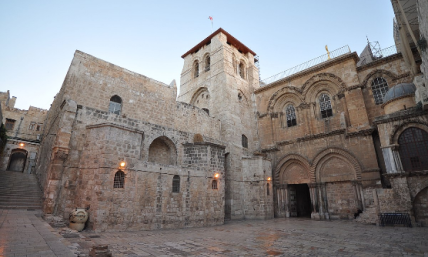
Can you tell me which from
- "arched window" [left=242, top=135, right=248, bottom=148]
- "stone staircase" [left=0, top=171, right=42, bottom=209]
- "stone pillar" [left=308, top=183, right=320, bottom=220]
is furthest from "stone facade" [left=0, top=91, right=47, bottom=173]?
"stone pillar" [left=308, top=183, right=320, bottom=220]

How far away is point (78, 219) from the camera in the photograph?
26.9 ft

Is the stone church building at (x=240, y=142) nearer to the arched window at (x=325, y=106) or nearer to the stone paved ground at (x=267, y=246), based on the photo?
the arched window at (x=325, y=106)

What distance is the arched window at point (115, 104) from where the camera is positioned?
44.8ft

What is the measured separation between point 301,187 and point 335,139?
18.8 feet

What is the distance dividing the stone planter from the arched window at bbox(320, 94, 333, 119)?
16.3 metres

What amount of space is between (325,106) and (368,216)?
8089mm

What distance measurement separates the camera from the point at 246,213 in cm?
1595

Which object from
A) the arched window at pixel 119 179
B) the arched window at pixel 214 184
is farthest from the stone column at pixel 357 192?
the arched window at pixel 119 179

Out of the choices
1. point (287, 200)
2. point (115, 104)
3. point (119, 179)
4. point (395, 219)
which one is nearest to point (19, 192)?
point (115, 104)

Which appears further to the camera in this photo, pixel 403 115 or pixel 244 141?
pixel 244 141

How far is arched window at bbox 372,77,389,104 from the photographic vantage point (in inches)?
589

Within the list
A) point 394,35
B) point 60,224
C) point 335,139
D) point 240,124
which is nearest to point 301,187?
point 335,139

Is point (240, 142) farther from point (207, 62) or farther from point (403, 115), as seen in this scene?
point (403, 115)

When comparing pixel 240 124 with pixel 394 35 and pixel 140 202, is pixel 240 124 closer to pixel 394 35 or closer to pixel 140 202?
pixel 140 202
